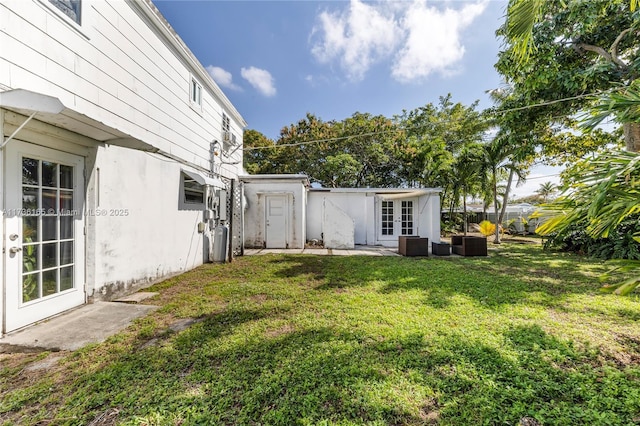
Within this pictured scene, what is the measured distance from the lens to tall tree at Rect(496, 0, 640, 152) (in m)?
5.90

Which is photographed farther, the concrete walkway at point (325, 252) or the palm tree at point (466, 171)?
the palm tree at point (466, 171)

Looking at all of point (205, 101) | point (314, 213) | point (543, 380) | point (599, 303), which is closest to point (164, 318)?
point (543, 380)

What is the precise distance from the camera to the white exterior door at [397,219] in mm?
11320

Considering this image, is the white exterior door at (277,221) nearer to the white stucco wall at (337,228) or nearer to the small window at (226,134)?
the white stucco wall at (337,228)

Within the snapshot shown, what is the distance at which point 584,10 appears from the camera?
228 inches

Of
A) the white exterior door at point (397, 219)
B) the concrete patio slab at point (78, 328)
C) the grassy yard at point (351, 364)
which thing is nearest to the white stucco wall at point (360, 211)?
the white exterior door at point (397, 219)

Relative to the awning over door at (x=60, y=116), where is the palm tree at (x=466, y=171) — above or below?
above

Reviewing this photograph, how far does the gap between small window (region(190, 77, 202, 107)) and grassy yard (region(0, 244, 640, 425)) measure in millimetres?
5055

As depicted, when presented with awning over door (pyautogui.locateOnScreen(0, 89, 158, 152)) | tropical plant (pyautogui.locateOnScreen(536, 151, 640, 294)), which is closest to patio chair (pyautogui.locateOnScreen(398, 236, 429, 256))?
tropical plant (pyautogui.locateOnScreen(536, 151, 640, 294))

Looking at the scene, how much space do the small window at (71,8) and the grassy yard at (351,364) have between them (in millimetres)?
4191

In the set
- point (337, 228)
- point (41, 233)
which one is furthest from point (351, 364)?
point (337, 228)

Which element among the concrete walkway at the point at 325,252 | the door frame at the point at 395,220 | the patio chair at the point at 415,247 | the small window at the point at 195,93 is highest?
the small window at the point at 195,93

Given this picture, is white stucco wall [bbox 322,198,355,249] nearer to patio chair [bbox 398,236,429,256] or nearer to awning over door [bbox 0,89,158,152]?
patio chair [bbox 398,236,429,256]

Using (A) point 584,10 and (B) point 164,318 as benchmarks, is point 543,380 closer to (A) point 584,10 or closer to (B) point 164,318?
(B) point 164,318
